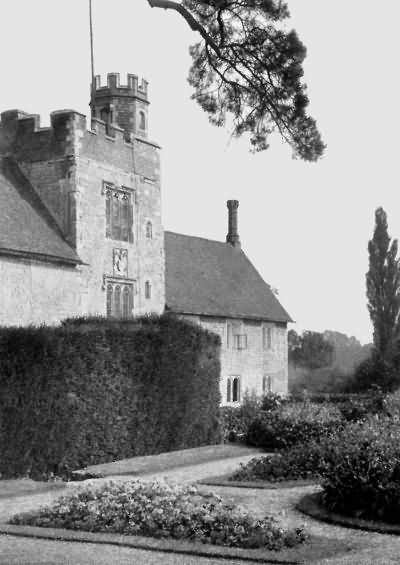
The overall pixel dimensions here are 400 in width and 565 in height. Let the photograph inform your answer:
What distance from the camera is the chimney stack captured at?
5025 cm

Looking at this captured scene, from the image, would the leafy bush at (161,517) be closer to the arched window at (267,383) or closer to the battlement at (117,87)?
the battlement at (117,87)

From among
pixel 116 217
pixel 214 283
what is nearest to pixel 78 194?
pixel 116 217

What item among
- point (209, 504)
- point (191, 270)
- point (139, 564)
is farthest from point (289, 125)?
point (191, 270)

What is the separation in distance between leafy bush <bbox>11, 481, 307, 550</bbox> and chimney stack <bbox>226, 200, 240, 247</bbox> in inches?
1511

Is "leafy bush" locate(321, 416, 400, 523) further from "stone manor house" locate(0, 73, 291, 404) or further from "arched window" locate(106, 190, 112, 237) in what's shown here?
"arched window" locate(106, 190, 112, 237)

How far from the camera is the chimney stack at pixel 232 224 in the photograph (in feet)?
165

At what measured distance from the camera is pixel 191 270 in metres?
43.2

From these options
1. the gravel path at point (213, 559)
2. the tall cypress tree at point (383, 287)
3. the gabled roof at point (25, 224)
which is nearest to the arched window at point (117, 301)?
the gabled roof at point (25, 224)

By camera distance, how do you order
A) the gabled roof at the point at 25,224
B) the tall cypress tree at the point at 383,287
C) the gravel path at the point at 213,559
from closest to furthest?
the gravel path at the point at 213,559
the gabled roof at the point at 25,224
the tall cypress tree at the point at 383,287

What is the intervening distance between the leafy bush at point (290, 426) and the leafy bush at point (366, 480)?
22.6ft

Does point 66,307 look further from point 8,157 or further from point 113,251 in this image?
point 8,157

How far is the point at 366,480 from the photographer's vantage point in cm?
1148

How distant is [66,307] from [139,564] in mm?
20282

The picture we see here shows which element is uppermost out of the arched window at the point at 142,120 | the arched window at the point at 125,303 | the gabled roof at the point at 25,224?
the arched window at the point at 142,120
